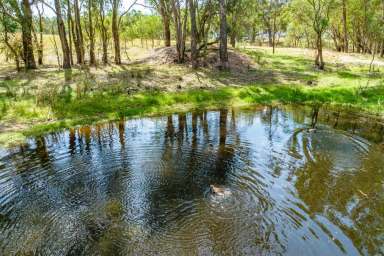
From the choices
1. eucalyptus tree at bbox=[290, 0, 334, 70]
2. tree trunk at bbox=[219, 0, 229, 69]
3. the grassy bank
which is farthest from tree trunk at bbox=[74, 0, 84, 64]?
eucalyptus tree at bbox=[290, 0, 334, 70]

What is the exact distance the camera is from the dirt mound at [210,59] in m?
25.8

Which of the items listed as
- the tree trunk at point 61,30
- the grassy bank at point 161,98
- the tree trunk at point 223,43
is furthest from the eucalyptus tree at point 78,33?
the tree trunk at point 223,43

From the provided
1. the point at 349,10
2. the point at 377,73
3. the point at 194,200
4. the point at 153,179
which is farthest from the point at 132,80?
the point at 349,10

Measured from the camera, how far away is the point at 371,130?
13.9 meters

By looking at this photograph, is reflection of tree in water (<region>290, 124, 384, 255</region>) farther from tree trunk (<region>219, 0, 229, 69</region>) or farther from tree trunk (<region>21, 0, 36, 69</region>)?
tree trunk (<region>21, 0, 36, 69</region>)

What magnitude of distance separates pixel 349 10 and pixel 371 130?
117 feet

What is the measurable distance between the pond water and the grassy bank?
209 centimetres

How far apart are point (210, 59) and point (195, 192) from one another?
19.0m

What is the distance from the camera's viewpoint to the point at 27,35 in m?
23.4

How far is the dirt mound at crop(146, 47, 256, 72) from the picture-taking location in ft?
84.6

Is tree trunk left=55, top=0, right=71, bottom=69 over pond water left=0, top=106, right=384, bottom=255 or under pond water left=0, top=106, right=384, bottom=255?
over

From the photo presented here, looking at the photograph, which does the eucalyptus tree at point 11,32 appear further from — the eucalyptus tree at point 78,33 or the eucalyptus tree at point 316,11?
the eucalyptus tree at point 316,11

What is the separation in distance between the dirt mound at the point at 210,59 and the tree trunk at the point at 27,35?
859 centimetres

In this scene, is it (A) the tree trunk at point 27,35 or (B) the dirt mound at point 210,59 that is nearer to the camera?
(A) the tree trunk at point 27,35
